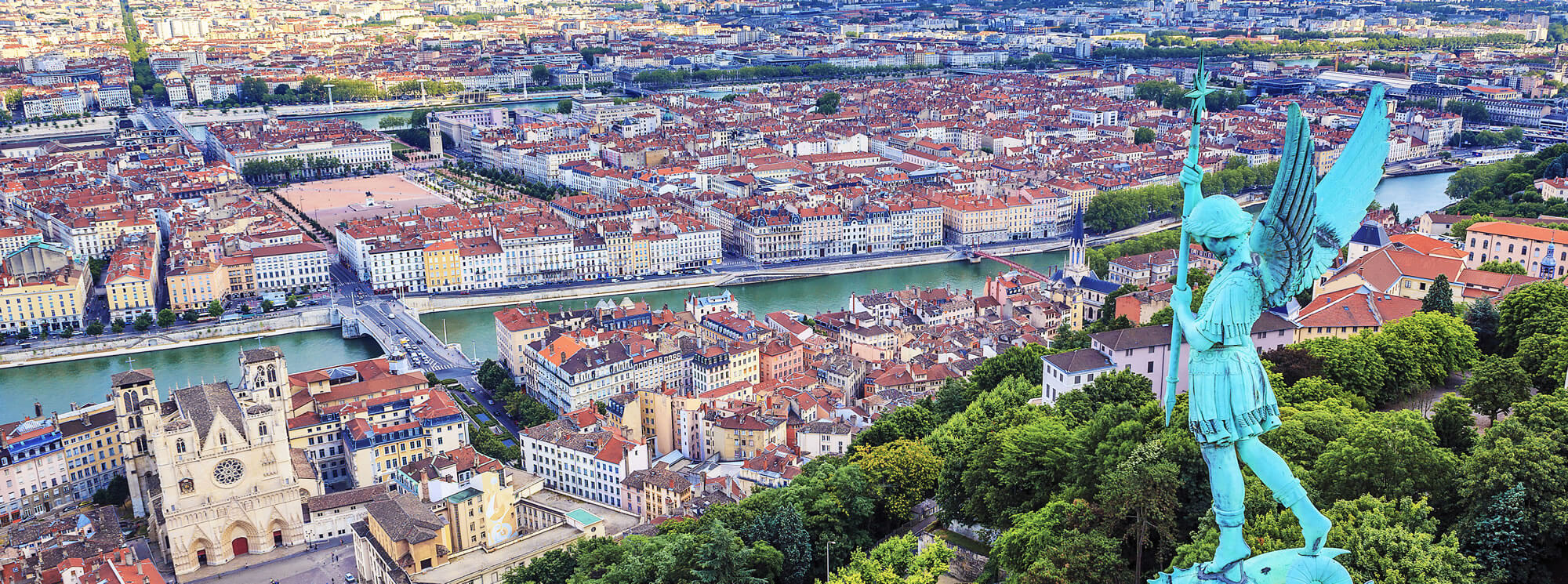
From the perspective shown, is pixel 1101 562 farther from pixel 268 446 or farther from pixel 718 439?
pixel 268 446

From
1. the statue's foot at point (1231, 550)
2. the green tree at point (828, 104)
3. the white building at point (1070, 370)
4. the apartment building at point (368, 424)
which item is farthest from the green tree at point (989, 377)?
the green tree at point (828, 104)

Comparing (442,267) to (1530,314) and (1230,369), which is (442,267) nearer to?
(1530,314)

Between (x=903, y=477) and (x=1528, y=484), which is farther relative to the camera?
(x=903, y=477)

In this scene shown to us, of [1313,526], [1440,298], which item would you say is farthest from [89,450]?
[1440,298]

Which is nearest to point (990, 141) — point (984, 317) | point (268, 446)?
point (984, 317)

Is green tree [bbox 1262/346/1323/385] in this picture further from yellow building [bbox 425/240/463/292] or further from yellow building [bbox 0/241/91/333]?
yellow building [bbox 0/241/91/333]

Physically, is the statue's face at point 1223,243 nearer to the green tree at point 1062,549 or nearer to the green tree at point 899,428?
the green tree at point 1062,549
